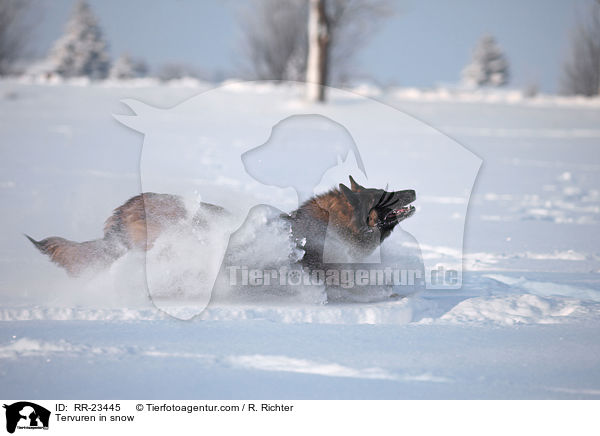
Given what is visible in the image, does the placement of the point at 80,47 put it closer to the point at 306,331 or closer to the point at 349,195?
the point at 349,195

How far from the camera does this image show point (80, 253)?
2828 mm

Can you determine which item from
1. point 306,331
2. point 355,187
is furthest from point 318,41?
point 306,331

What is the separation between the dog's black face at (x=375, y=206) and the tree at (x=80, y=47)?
3583 centimetres

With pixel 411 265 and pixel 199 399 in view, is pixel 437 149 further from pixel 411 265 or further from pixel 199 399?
pixel 199 399

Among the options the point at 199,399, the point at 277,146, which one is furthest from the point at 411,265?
the point at 199,399

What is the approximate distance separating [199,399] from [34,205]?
347cm

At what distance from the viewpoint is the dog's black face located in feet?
8.98
